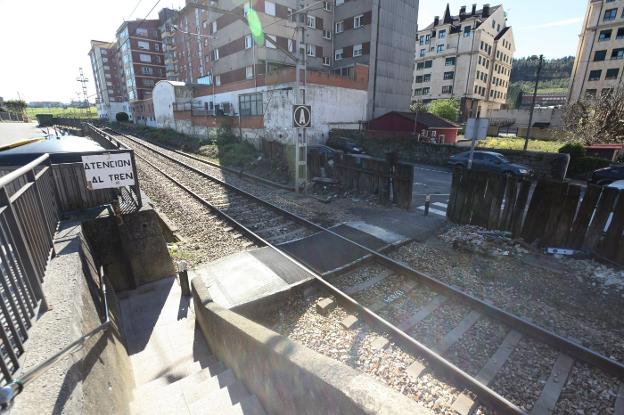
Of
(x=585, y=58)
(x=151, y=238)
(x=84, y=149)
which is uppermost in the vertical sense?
(x=585, y=58)

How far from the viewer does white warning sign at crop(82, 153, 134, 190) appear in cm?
538

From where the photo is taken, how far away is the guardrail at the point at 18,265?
2.27 metres

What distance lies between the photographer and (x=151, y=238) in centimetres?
636

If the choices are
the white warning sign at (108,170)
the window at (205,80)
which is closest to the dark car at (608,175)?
the white warning sign at (108,170)

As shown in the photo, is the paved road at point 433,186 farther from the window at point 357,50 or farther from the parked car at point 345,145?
the window at point 357,50

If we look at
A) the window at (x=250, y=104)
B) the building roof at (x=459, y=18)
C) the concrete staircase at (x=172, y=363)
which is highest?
the building roof at (x=459, y=18)

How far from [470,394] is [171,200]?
37.3 ft

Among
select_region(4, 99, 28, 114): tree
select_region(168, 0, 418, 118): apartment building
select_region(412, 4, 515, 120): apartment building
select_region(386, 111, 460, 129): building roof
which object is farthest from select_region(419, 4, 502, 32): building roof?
select_region(4, 99, 28, 114): tree

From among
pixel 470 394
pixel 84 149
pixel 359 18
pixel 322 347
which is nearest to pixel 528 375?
pixel 470 394

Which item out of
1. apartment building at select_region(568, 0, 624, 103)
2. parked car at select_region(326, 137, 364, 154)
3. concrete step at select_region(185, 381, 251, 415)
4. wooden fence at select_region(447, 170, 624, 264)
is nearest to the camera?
concrete step at select_region(185, 381, 251, 415)

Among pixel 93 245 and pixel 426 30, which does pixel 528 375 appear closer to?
pixel 93 245

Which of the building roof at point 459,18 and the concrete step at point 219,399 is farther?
the building roof at point 459,18

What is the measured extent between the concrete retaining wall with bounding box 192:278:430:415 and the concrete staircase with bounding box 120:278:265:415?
0.19m

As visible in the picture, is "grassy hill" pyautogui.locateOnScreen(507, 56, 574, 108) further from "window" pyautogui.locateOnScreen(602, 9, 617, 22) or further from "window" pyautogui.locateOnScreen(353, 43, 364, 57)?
"window" pyautogui.locateOnScreen(353, 43, 364, 57)
